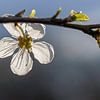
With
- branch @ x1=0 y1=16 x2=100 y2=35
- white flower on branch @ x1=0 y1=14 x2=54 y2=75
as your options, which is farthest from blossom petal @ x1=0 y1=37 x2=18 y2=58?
branch @ x1=0 y1=16 x2=100 y2=35

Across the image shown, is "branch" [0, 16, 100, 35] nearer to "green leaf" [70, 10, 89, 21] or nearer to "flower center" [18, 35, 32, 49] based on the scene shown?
"green leaf" [70, 10, 89, 21]

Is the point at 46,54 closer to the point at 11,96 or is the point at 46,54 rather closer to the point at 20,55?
the point at 20,55

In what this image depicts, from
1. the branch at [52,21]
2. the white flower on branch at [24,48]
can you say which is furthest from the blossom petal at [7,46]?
the branch at [52,21]

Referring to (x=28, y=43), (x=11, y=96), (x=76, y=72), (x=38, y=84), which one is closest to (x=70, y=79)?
(x=76, y=72)

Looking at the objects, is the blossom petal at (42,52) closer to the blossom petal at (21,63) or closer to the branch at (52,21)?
the blossom petal at (21,63)

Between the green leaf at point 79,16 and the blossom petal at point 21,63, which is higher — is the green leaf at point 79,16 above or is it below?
above

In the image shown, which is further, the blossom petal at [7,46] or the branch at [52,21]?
the blossom petal at [7,46]

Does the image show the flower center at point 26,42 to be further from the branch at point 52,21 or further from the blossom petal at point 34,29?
the branch at point 52,21

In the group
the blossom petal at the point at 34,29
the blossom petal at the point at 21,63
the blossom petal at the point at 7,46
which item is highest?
the blossom petal at the point at 34,29
